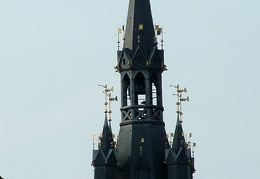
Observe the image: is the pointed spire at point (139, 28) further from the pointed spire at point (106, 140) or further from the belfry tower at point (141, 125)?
the pointed spire at point (106, 140)

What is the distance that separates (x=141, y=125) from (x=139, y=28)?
9.46 metres

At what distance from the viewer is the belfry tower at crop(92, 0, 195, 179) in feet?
525

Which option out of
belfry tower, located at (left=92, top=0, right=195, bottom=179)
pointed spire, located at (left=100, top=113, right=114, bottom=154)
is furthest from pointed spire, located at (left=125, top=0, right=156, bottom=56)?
pointed spire, located at (left=100, top=113, right=114, bottom=154)

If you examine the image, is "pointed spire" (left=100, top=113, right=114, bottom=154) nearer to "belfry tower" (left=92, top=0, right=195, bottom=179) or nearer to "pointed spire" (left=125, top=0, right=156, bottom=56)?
"belfry tower" (left=92, top=0, right=195, bottom=179)

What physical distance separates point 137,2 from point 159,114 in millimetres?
11238

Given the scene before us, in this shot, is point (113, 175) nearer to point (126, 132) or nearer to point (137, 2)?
point (126, 132)

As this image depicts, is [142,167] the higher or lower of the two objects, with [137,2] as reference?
lower

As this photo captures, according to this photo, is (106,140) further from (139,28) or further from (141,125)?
(139,28)

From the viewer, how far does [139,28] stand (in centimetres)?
16500

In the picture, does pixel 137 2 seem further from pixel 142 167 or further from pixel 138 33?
pixel 142 167

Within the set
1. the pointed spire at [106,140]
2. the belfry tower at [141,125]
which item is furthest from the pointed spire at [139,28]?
the pointed spire at [106,140]

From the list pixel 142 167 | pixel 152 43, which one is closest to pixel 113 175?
pixel 142 167

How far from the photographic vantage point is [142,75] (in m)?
164

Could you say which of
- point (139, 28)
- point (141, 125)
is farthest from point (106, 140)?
point (139, 28)
